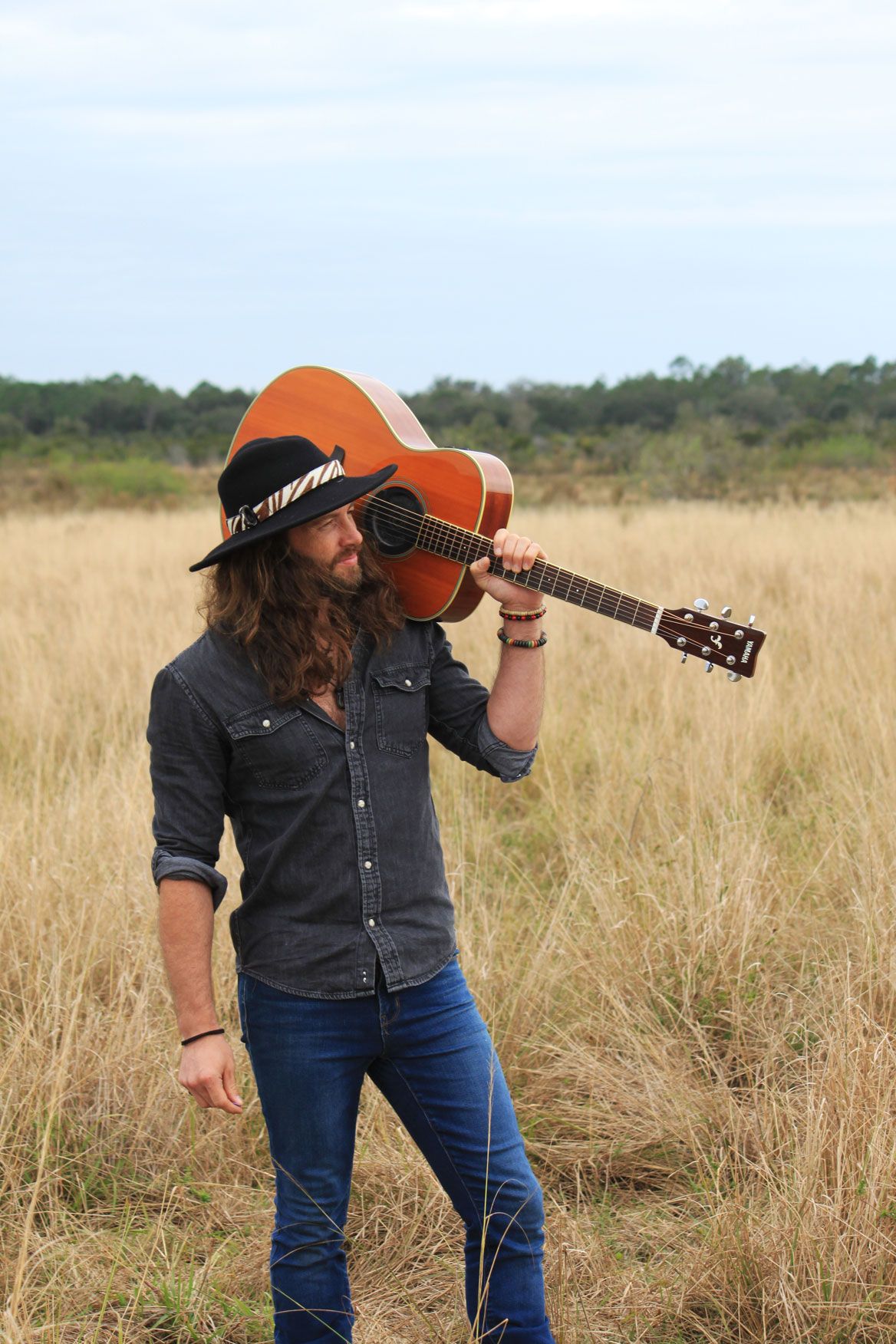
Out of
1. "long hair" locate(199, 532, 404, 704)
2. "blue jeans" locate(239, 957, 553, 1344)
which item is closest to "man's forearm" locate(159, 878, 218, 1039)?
"blue jeans" locate(239, 957, 553, 1344)

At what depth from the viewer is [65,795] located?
5141 mm

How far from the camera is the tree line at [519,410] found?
40.8 m

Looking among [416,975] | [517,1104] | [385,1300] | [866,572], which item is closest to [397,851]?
[416,975]

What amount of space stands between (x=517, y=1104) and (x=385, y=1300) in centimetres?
70

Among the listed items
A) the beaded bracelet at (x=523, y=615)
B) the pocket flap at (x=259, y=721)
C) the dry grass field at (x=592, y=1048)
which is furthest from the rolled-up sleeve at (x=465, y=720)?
the dry grass field at (x=592, y=1048)

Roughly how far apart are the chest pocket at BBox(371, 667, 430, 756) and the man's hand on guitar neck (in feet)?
0.71

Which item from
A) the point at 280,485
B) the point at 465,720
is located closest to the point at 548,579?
the point at 465,720

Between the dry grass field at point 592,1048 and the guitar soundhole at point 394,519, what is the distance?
4.77 ft

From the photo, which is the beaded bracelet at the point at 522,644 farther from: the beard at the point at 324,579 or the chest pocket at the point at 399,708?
the beard at the point at 324,579

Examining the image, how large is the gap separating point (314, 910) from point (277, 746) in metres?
0.29

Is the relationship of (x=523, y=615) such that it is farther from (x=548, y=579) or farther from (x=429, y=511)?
(x=429, y=511)

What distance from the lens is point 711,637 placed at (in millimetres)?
2389

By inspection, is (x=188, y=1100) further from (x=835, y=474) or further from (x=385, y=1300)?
(x=835, y=474)

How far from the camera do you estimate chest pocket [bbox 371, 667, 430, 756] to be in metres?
2.23
